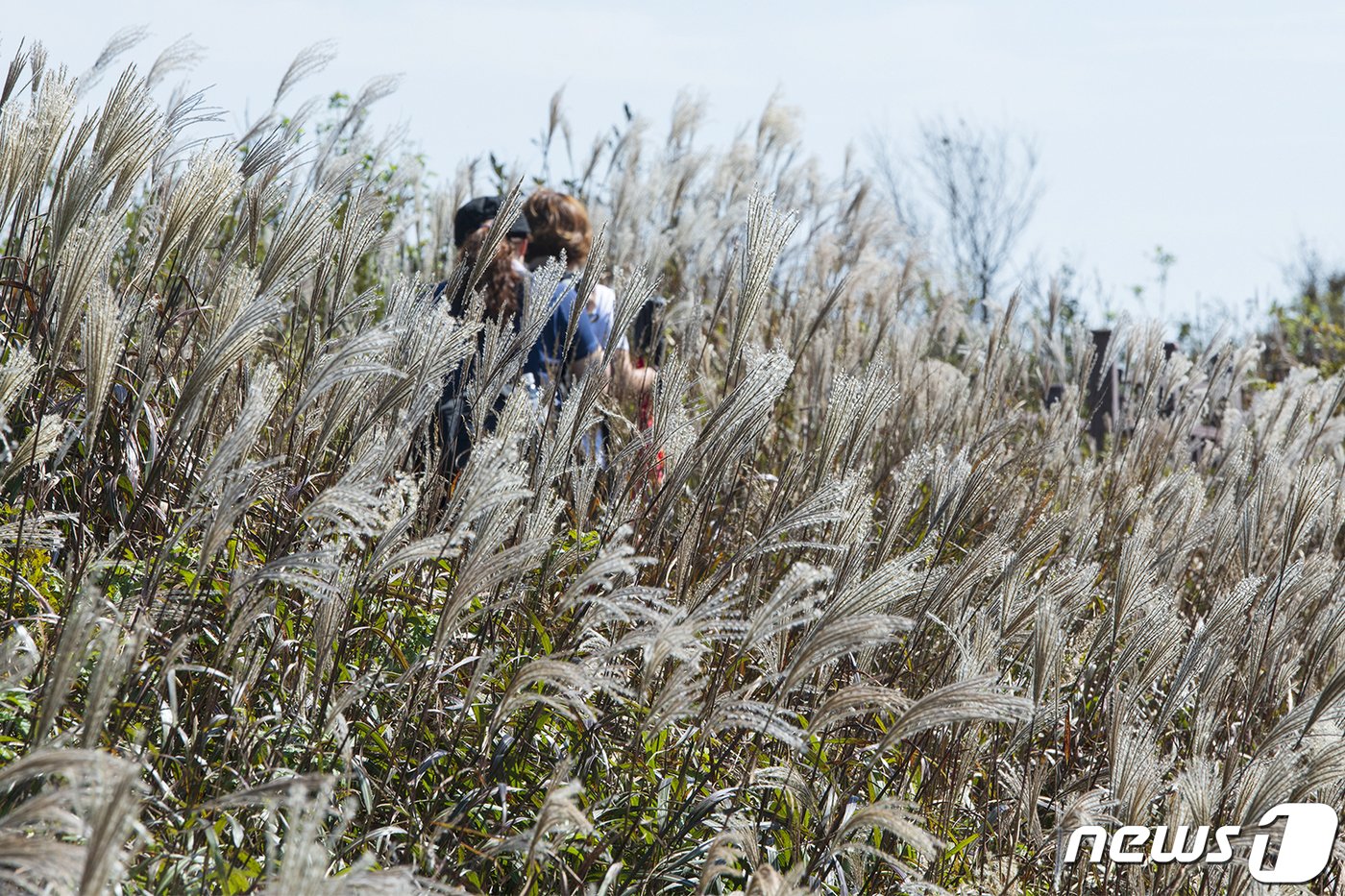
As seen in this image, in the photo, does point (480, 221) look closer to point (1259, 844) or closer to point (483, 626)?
point (483, 626)

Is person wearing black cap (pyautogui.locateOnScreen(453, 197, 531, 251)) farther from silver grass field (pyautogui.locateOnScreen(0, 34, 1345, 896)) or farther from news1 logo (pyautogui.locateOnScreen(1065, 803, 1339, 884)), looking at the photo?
news1 logo (pyautogui.locateOnScreen(1065, 803, 1339, 884))

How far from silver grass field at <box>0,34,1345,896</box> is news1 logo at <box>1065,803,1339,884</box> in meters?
0.06

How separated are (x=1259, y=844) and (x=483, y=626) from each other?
156 centimetres

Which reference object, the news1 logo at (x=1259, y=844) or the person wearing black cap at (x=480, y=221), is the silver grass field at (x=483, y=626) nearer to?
the news1 logo at (x=1259, y=844)

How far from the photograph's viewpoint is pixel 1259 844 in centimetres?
230

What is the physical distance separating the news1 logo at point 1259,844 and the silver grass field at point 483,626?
6cm

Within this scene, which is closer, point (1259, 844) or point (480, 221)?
point (1259, 844)

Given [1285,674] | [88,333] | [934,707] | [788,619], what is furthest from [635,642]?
[1285,674]

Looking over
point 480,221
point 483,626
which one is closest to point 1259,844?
point 483,626

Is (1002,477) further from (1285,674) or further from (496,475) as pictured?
(496,475)

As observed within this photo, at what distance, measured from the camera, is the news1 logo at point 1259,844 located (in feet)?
7.57

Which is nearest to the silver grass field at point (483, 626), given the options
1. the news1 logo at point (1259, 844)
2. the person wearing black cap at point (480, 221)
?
the news1 logo at point (1259, 844)

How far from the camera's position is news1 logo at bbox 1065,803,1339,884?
231 cm

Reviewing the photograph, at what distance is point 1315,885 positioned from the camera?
305cm
